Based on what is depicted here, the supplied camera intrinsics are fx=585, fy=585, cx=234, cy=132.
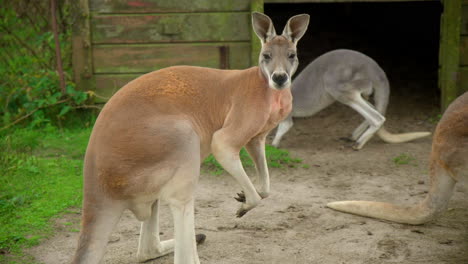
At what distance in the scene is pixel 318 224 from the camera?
379 cm

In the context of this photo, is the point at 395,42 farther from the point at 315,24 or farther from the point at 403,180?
the point at 403,180

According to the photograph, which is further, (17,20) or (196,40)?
(17,20)

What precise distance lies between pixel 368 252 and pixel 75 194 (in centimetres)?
216

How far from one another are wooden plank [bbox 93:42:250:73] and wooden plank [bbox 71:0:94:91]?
3.6 inches

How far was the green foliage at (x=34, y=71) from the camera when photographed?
6.00 metres

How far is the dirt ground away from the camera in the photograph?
3312 mm

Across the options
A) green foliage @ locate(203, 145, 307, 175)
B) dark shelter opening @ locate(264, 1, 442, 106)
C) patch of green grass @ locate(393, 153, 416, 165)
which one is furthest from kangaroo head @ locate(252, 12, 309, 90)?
dark shelter opening @ locate(264, 1, 442, 106)

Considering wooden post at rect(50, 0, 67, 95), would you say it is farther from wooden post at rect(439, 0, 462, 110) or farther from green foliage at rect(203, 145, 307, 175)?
wooden post at rect(439, 0, 462, 110)

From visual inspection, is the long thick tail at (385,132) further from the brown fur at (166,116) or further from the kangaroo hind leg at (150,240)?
the kangaroo hind leg at (150,240)

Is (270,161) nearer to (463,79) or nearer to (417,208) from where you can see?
(417,208)

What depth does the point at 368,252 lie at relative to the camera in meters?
3.31

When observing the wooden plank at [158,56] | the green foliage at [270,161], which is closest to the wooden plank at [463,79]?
the green foliage at [270,161]

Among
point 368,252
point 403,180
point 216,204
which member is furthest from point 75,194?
point 403,180

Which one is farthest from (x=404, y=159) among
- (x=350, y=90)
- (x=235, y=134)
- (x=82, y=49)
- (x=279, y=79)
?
(x=82, y=49)
